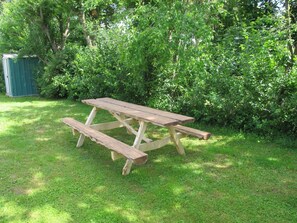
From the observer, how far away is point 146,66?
6.67 meters

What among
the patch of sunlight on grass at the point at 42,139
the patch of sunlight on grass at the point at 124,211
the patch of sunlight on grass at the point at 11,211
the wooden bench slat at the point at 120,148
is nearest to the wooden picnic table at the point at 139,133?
the wooden bench slat at the point at 120,148

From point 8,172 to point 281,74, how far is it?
14.9ft

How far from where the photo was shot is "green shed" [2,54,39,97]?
10.7m

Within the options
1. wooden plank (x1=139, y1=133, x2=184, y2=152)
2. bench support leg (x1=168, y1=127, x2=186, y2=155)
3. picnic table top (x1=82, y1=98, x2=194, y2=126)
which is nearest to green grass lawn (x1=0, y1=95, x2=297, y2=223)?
bench support leg (x1=168, y1=127, x2=186, y2=155)

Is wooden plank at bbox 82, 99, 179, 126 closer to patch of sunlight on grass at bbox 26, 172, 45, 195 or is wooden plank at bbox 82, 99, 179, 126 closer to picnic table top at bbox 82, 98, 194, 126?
picnic table top at bbox 82, 98, 194, 126

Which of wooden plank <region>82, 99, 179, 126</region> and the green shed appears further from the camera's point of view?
the green shed

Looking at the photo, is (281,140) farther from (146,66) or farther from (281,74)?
(146,66)

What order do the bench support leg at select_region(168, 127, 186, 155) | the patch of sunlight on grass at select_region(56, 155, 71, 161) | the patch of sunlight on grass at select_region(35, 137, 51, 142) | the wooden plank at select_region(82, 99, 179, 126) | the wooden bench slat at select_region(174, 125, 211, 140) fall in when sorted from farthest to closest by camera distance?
the patch of sunlight on grass at select_region(35, 137, 51, 142)
the patch of sunlight on grass at select_region(56, 155, 71, 161)
the bench support leg at select_region(168, 127, 186, 155)
the wooden bench slat at select_region(174, 125, 211, 140)
the wooden plank at select_region(82, 99, 179, 126)

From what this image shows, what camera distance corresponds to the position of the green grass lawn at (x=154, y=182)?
287 centimetres

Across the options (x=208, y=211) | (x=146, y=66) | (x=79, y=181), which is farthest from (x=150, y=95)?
(x=208, y=211)

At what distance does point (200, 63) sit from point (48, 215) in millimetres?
3998

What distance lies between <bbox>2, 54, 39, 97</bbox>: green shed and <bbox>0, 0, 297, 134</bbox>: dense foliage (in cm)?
220

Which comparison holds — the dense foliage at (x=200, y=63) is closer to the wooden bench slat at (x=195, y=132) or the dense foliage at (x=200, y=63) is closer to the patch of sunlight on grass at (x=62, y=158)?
the wooden bench slat at (x=195, y=132)

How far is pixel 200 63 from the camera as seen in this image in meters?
5.68
